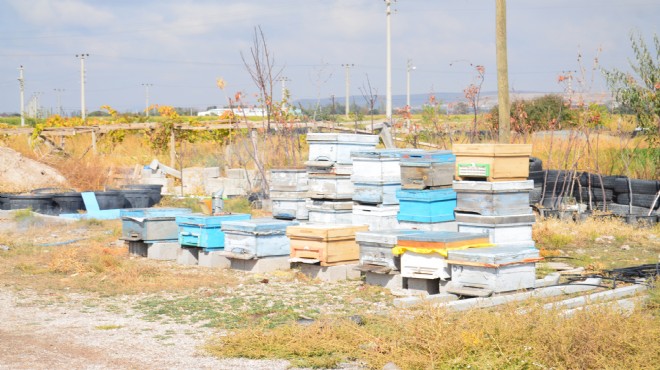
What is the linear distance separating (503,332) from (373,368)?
3.49ft

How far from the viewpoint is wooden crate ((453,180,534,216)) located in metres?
11.3

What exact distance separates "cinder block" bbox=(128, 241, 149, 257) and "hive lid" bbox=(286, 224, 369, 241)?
3.35 metres

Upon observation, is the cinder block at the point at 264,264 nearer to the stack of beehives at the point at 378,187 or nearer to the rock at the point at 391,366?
the stack of beehives at the point at 378,187

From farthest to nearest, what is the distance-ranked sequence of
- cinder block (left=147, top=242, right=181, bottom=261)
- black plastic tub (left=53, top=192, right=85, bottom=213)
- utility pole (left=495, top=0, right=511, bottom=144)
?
black plastic tub (left=53, top=192, right=85, bottom=213) < utility pole (left=495, top=0, right=511, bottom=144) < cinder block (left=147, top=242, right=181, bottom=261)

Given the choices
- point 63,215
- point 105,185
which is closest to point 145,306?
point 63,215

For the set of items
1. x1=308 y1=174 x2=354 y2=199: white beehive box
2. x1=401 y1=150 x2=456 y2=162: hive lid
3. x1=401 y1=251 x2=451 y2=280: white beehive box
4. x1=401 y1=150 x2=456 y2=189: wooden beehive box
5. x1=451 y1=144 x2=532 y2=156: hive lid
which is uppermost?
x1=451 y1=144 x2=532 y2=156: hive lid

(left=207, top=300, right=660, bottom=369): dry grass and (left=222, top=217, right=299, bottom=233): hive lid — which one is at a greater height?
(left=222, top=217, right=299, bottom=233): hive lid

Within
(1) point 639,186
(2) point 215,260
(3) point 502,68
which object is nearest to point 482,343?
(2) point 215,260

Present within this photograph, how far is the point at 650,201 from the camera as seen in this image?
16891mm

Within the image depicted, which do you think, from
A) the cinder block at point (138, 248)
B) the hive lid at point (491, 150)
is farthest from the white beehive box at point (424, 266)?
the cinder block at point (138, 248)

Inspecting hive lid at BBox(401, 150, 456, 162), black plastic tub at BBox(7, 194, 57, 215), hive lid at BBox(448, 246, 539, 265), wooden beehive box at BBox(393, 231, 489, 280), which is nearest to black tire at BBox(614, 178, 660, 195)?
hive lid at BBox(401, 150, 456, 162)

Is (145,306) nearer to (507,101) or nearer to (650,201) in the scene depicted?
(507,101)

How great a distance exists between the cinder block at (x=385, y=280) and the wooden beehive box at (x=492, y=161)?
192 centimetres

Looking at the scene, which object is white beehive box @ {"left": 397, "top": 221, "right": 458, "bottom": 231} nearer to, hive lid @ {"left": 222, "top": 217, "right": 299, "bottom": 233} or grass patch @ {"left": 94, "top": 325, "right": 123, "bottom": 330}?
hive lid @ {"left": 222, "top": 217, "right": 299, "bottom": 233}
